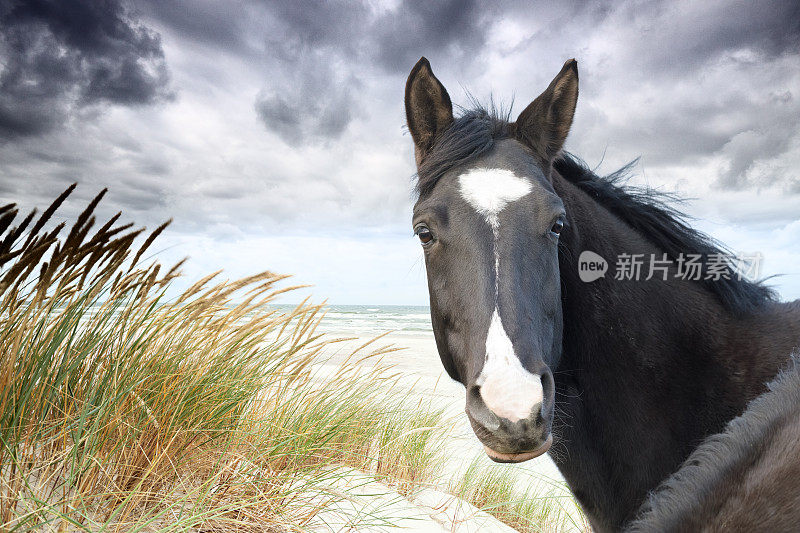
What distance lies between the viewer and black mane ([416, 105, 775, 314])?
2.40 m

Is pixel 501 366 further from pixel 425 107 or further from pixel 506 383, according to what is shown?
pixel 425 107

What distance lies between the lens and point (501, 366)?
169 cm

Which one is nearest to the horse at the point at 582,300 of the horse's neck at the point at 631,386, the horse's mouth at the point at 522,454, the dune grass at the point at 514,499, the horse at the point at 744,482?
the horse's neck at the point at 631,386

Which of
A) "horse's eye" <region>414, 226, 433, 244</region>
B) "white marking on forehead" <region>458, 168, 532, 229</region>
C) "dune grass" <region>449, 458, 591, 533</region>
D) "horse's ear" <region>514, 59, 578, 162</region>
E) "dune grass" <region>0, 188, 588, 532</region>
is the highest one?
"horse's ear" <region>514, 59, 578, 162</region>

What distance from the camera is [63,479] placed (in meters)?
2.01

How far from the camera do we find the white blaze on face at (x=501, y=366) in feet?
5.26

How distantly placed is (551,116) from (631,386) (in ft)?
5.06

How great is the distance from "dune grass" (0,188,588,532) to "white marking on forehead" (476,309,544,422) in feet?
3.33

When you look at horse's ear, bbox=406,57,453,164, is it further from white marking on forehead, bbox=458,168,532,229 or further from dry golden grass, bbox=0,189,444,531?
dry golden grass, bbox=0,189,444,531

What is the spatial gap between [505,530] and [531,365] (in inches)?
80.2

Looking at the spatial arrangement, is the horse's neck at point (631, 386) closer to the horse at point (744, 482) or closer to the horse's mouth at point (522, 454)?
the horse's mouth at point (522, 454)

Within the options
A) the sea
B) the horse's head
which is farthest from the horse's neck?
the sea

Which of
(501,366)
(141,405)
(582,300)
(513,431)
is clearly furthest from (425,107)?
(141,405)

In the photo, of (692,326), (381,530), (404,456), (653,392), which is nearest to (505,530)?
(404,456)
